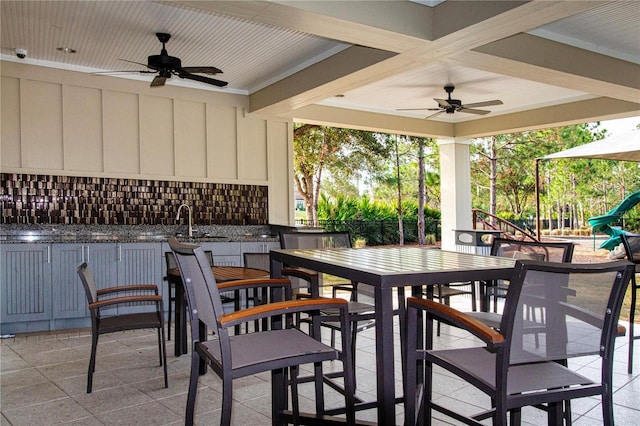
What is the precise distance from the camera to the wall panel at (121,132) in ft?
18.7

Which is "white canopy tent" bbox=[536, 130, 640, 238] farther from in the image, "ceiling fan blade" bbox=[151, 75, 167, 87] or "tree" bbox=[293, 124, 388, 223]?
"ceiling fan blade" bbox=[151, 75, 167, 87]

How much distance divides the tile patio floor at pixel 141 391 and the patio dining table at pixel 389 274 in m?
0.88

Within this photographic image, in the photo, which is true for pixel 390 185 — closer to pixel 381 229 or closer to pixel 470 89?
pixel 381 229

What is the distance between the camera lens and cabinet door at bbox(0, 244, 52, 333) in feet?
15.1

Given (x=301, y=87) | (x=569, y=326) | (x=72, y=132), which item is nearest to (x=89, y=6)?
(x=72, y=132)

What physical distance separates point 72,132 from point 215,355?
14.8 ft

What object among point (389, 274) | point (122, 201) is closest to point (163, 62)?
point (122, 201)

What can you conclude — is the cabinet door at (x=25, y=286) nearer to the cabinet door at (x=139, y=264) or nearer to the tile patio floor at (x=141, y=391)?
the tile patio floor at (x=141, y=391)

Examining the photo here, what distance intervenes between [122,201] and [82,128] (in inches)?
36.6

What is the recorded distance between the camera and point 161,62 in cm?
462

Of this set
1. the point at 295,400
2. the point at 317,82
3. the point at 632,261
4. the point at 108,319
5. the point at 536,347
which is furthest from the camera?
the point at 317,82

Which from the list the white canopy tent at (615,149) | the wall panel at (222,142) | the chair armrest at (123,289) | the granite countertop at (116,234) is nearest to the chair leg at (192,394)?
the chair armrest at (123,289)

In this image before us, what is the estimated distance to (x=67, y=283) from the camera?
15.9 feet

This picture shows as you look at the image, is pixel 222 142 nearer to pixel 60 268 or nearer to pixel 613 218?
pixel 60 268
